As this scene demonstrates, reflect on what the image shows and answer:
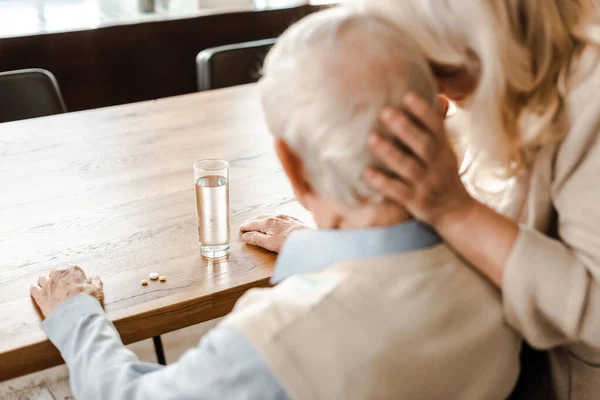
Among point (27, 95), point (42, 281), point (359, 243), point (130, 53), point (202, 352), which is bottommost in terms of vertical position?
point (130, 53)

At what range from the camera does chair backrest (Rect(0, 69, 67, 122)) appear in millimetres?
2303

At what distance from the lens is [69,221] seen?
4.83 feet

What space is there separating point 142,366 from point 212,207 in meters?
0.38

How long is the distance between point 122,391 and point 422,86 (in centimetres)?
56

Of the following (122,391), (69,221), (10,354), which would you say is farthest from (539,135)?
(69,221)

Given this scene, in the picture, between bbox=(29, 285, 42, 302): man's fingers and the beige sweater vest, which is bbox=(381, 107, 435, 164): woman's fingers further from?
bbox=(29, 285, 42, 302): man's fingers

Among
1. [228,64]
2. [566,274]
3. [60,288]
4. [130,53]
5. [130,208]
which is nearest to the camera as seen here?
[566,274]

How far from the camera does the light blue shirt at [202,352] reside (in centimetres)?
82

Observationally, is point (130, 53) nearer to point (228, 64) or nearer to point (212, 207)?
point (228, 64)

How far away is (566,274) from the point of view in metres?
0.92

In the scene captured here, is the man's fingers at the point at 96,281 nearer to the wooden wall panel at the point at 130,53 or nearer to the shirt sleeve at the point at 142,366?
the shirt sleeve at the point at 142,366

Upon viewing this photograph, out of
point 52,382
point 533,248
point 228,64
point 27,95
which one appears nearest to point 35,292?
point 533,248

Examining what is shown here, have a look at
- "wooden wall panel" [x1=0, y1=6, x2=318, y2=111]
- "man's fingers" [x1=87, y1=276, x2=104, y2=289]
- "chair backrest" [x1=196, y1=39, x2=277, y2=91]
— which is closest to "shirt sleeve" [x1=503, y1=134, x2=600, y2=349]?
"man's fingers" [x1=87, y1=276, x2=104, y2=289]

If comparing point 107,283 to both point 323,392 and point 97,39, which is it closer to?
point 323,392
